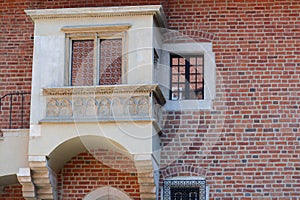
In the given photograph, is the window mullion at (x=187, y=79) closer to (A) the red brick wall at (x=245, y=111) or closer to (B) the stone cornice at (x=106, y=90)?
(A) the red brick wall at (x=245, y=111)

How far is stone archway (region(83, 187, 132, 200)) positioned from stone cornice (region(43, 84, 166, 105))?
183 centimetres

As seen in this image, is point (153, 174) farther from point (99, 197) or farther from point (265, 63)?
point (265, 63)

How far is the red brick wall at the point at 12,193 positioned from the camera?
49.3ft

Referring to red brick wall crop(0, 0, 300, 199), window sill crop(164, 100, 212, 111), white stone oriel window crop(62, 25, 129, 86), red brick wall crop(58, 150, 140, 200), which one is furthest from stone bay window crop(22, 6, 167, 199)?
red brick wall crop(0, 0, 300, 199)

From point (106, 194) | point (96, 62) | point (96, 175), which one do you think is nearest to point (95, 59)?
point (96, 62)

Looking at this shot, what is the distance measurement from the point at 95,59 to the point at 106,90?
0.67 metres

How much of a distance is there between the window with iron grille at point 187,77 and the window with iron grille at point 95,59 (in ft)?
4.19

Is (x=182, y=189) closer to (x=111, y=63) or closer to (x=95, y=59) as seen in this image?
(x=111, y=63)

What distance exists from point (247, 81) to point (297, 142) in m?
1.42

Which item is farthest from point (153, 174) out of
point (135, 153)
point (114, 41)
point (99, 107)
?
point (114, 41)

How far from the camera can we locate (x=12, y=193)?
1505 cm

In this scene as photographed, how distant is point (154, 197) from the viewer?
14.4 m

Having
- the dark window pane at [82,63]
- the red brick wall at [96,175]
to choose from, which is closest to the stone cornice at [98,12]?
the dark window pane at [82,63]

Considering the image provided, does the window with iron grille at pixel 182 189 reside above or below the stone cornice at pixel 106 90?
below
